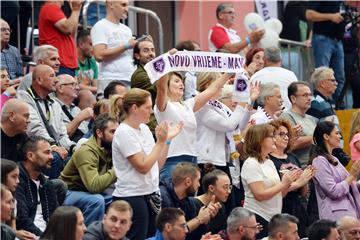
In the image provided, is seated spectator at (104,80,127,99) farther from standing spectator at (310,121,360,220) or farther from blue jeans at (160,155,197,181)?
standing spectator at (310,121,360,220)

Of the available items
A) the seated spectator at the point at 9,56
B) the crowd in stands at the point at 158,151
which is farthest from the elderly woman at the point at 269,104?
the seated spectator at the point at 9,56

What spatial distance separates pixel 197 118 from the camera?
15.0 metres

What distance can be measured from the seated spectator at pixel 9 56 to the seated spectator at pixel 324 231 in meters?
4.44

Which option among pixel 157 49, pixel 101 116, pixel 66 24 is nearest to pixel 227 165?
pixel 101 116

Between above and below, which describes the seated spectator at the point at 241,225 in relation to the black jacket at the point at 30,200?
below

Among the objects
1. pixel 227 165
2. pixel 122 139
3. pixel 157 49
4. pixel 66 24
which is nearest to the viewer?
pixel 122 139

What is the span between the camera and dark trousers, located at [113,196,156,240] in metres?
13.3

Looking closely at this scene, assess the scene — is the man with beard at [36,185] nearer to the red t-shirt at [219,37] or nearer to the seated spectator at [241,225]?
the seated spectator at [241,225]

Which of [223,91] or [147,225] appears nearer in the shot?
[147,225]

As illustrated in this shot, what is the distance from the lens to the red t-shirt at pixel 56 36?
17.8 metres

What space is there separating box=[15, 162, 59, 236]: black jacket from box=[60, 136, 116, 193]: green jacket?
2.75 feet

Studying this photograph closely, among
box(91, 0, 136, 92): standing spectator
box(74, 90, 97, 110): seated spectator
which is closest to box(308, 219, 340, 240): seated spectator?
box(74, 90, 97, 110): seated spectator

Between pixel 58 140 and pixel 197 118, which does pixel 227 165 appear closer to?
pixel 197 118

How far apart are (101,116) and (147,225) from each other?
4.85ft
